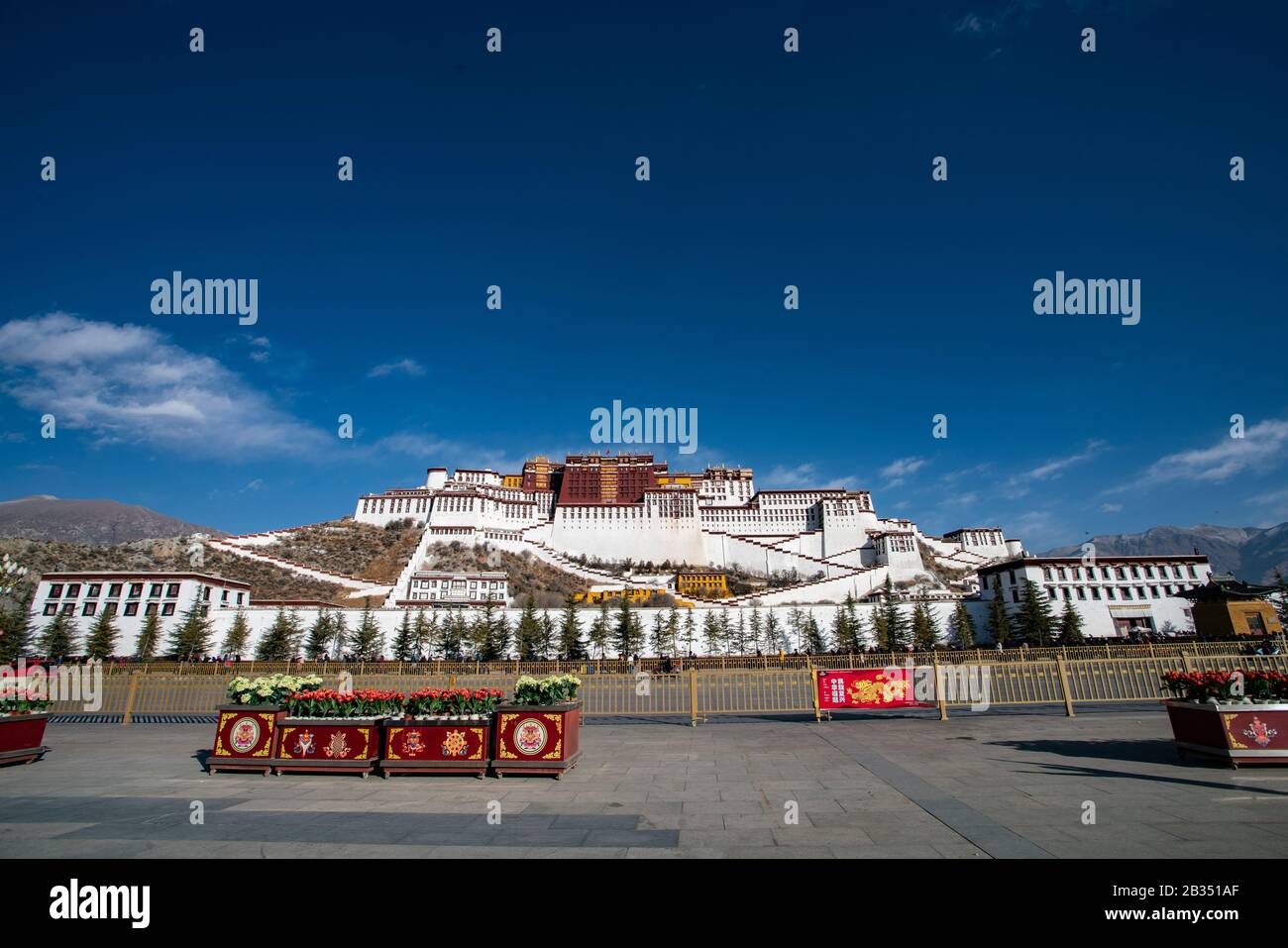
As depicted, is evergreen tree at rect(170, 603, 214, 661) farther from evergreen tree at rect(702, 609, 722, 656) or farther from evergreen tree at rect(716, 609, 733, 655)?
Answer: evergreen tree at rect(716, 609, 733, 655)

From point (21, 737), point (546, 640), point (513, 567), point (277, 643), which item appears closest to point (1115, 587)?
point (546, 640)

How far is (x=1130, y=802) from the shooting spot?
7.39m

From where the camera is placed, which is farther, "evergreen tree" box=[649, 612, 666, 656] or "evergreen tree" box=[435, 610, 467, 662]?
"evergreen tree" box=[649, 612, 666, 656]

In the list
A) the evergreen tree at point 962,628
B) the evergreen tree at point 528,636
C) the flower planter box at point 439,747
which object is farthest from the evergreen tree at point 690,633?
the flower planter box at point 439,747

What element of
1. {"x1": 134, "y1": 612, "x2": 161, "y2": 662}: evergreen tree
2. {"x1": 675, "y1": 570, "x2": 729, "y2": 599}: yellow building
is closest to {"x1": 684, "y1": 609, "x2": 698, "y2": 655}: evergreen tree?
{"x1": 675, "y1": 570, "x2": 729, "y2": 599}: yellow building

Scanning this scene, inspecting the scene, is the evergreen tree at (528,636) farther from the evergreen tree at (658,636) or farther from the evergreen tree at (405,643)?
the evergreen tree at (658,636)

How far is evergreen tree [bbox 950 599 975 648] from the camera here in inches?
2226

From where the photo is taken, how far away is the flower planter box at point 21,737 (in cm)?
1131

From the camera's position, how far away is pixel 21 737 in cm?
1158

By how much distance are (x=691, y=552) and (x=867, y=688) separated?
83.0 m

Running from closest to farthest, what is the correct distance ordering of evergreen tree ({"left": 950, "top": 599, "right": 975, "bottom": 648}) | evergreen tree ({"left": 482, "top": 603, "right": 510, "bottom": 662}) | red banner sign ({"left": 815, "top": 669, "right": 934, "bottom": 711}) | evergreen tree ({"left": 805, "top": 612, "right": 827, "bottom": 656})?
red banner sign ({"left": 815, "top": 669, "right": 934, "bottom": 711}), evergreen tree ({"left": 482, "top": 603, "right": 510, "bottom": 662}), evergreen tree ({"left": 805, "top": 612, "right": 827, "bottom": 656}), evergreen tree ({"left": 950, "top": 599, "right": 975, "bottom": 648})

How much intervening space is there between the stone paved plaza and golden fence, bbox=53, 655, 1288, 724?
4729 millimetres

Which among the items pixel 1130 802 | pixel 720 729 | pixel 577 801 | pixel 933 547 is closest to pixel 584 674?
pixel 720 729
